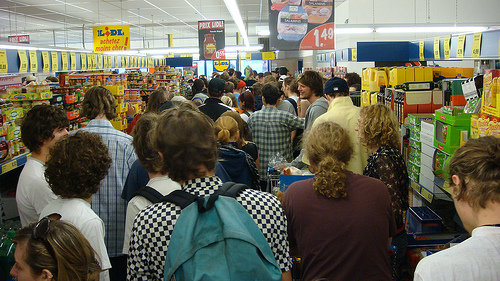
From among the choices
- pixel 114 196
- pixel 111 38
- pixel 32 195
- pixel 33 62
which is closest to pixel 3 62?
pixel 33 62

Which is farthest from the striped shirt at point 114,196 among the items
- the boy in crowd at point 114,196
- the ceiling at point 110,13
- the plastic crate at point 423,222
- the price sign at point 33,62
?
the ceiling at point 110,13

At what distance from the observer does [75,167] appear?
6.75 feet

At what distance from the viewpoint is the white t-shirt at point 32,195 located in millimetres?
2453

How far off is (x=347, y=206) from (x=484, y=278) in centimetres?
78

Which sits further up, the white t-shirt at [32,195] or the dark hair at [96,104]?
the dark hair at [96,104]

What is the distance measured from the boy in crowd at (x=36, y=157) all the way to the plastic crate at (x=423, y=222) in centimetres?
253

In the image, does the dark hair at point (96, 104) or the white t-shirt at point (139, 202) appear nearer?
the white t-shirt at point (139, 202)

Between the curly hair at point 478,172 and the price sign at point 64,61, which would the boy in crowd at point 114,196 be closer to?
the curly hair at point 478,172

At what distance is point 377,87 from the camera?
5328 mm

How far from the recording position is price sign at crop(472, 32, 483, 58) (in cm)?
553

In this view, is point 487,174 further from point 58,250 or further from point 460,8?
point 460,8

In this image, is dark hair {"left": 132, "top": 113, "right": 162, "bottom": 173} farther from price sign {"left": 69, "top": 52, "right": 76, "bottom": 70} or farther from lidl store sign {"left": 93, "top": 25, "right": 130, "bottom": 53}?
lidl store sign {"left": 93, "top": 25, "right": 130, "bottom": 53}

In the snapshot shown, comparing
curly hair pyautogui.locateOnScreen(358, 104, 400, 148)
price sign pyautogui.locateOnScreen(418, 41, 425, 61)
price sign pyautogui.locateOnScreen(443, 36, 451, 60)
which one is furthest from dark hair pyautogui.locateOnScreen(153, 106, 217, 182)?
price sign pyautogui.locateOnScreen(418, 41, 425, 61)

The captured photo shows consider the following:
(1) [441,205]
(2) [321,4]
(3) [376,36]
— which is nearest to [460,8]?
(3) [376,36]
